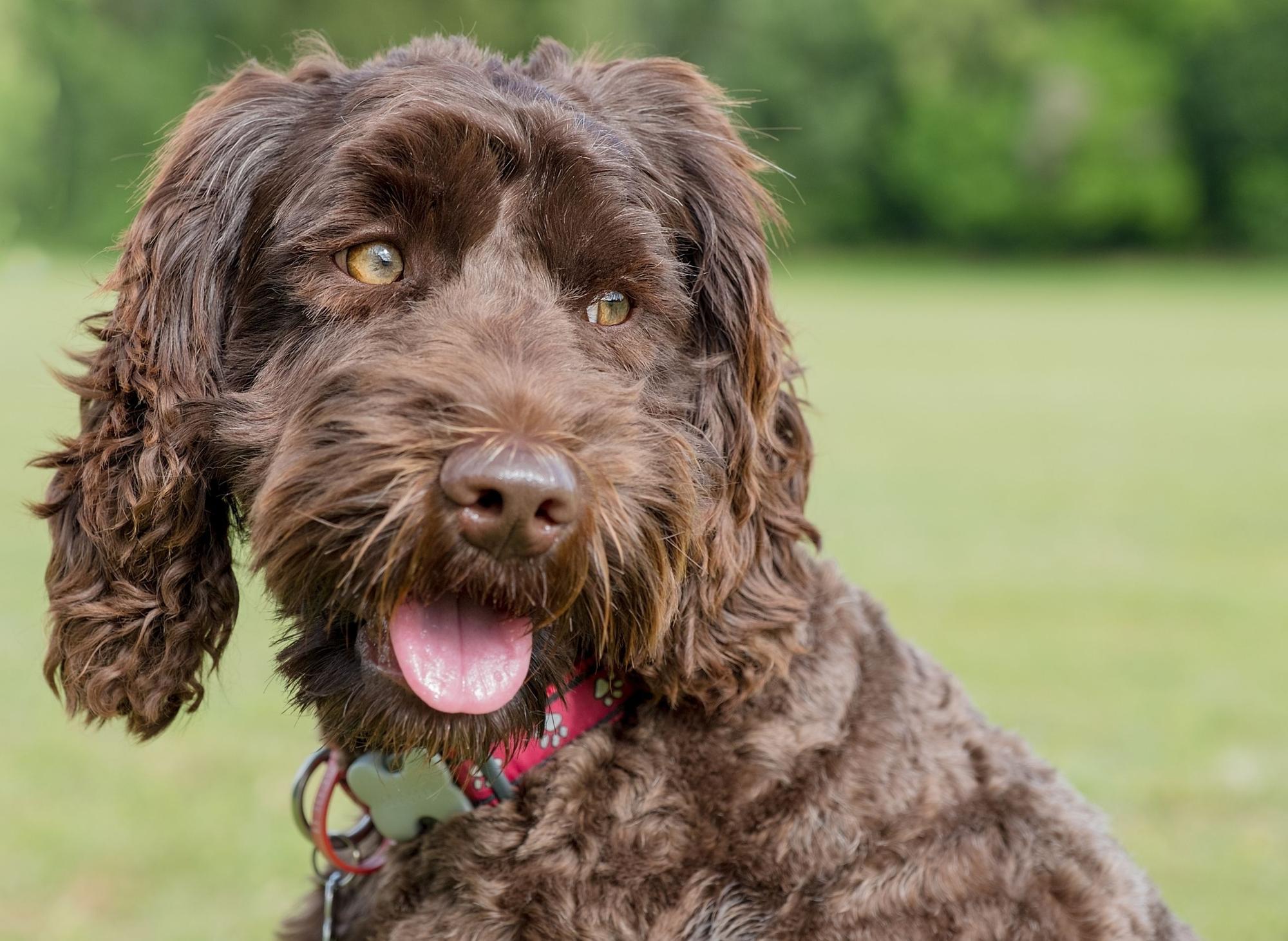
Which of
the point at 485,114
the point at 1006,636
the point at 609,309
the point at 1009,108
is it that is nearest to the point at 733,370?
the point at 609,309

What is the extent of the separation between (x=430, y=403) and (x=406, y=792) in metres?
0.76

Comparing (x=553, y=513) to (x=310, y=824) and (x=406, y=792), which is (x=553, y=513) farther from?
(x=310, y=824)

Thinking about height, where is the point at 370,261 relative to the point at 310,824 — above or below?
above

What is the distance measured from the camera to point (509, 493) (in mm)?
2035

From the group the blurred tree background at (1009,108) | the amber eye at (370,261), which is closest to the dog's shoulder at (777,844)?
the amber eye at (370,261)

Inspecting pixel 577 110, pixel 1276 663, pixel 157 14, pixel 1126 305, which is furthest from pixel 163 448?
pixel 157 14

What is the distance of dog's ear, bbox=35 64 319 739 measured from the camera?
252cm

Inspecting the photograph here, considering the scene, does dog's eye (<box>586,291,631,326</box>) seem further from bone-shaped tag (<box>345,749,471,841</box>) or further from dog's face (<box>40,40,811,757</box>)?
bone-shaped tag (<box>345,749,471,841</box>)

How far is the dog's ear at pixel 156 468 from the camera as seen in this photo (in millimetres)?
2520

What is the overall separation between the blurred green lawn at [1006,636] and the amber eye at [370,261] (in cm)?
80

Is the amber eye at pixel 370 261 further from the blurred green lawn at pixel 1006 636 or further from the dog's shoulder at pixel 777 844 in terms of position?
the dog's shoulder at pixel 777 844

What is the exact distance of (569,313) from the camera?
257cm

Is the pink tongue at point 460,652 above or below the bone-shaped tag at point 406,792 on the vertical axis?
above

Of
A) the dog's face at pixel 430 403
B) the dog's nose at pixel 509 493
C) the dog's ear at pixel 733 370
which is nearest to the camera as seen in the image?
the dog's nose at pixel 509 493
